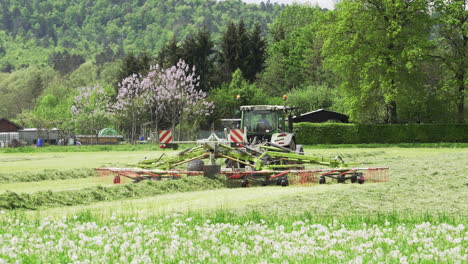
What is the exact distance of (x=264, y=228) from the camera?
29.8ft

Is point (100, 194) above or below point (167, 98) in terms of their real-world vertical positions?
below

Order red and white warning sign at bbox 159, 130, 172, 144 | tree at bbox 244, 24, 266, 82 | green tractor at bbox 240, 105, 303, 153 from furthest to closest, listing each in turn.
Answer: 1. tree at bbox 244, 24, 266, 82
2. green tractor at bbox 240, 105, 303, 153
3. red and white warning sign at bbox 159, 130, 172, 144

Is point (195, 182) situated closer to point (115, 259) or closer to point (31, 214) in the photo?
point (31, 214)

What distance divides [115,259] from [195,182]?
10276mm

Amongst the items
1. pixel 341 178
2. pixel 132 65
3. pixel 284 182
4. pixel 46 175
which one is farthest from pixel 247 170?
pixel 132 65

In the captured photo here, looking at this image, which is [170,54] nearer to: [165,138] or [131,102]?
[131,102]

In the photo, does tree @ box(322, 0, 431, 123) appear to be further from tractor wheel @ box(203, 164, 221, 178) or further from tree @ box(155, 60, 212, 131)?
tractor wheel @ box(203, 164, 221, 178)

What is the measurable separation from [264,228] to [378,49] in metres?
50.5

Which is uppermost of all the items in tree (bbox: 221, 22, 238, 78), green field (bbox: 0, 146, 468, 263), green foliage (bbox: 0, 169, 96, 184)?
tree (bbox: 221, 22, 238, 78)

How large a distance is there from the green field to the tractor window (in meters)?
9.03

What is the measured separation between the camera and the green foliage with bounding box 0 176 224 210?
12641 millimetres

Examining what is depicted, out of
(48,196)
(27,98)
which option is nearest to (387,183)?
(48,196)

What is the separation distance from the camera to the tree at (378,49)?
56.8 metres

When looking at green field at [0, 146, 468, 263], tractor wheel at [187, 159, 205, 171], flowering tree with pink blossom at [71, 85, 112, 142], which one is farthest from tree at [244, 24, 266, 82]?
green field at [0, 146, 468, 263]
